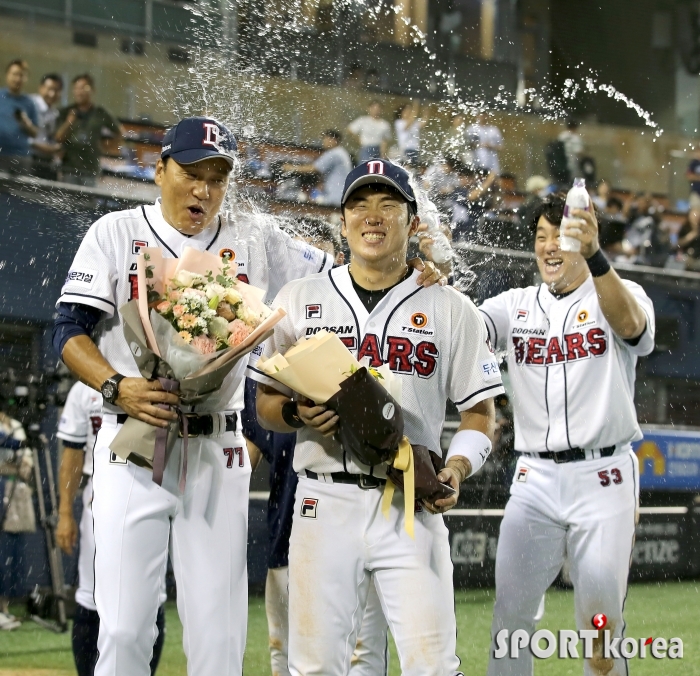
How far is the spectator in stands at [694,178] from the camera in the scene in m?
13.2

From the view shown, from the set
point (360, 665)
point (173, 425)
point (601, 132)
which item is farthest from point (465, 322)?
point (601, 132)

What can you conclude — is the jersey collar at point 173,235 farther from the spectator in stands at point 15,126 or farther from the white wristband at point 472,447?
the spectator in stands at point 15,126

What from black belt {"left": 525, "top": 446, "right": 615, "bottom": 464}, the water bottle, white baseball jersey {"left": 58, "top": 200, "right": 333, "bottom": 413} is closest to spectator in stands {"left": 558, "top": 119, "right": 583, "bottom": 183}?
black belt {"left": 525, "top": 446, "right": 615, "bottom": 464}

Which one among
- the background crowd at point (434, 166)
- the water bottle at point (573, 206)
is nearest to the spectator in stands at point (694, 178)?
the background crowd at point (434, 166)

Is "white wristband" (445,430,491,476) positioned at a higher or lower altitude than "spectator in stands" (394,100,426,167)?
lower

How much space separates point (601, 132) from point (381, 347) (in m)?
11.9

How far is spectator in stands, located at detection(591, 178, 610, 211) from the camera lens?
12164 millimetres

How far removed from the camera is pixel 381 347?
3055 millimetres

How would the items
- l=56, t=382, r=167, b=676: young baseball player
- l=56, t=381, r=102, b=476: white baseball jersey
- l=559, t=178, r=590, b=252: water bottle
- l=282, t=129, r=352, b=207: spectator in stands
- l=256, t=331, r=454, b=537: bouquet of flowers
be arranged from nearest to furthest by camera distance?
l=256, t=331, r=454, b=537: bouquet of flowers → l=559, t=178, r=590, b=252: water bottle → l=56, t=382, r=167, b=676: young baseball player → l=56, t=381, r=102, b=476: white baseball jersey → l=282, t=129, r=352, b=207: spectator in stands

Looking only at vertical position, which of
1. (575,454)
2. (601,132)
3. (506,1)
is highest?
(506,1)

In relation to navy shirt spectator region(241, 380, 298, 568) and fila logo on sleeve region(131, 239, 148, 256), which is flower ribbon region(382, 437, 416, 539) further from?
navy shirt spectator region(241, 380, 298, 568)

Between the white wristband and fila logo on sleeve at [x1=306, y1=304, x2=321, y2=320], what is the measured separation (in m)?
0.59

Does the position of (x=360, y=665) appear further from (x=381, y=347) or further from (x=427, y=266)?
(x=427, y=266)

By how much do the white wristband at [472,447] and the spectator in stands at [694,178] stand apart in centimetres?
1089
